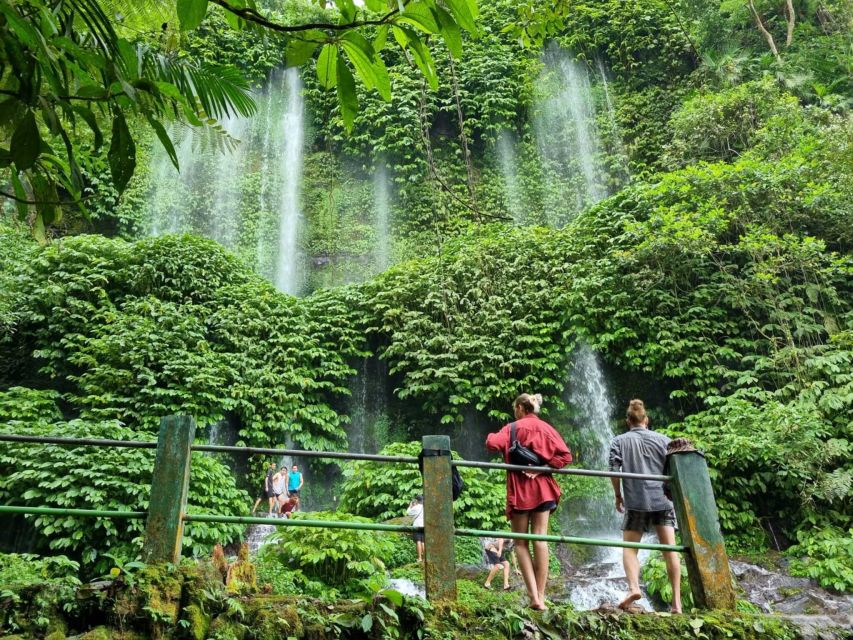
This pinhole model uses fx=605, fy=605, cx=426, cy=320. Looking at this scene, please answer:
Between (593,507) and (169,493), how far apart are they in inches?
384

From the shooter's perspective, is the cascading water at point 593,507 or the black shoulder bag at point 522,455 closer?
the black shoulder bag at point 522,455

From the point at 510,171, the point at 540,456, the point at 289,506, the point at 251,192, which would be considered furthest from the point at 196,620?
the point at 251,192

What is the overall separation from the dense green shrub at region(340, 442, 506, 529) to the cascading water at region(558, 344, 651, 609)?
1.64m

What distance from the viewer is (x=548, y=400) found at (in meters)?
12.5

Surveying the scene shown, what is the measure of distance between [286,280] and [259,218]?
2334mm

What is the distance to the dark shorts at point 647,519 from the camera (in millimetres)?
4309

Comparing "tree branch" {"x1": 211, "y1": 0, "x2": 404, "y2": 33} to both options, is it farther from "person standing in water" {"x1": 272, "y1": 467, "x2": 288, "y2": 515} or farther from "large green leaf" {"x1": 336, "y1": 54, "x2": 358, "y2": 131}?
"person standing in water" {"x1": 272, "y1": 467, "x2": 288, "y2": 515}

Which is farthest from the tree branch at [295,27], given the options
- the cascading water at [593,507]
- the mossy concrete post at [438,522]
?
the cascading water at [593,507]

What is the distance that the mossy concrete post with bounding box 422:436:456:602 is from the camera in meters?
3.04

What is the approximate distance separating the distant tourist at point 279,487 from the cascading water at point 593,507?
517 centimetres

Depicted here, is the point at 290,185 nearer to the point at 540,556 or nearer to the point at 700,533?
the point at 540,556

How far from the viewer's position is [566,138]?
62.3ft


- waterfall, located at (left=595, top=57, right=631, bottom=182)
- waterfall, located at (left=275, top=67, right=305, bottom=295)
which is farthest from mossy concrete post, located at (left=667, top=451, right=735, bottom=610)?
waterfall, located at (left=595, top=57, right=631, bottom=182)

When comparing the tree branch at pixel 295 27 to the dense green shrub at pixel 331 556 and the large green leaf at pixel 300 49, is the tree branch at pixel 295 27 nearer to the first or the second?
the large green leaf at pixel 300 49
